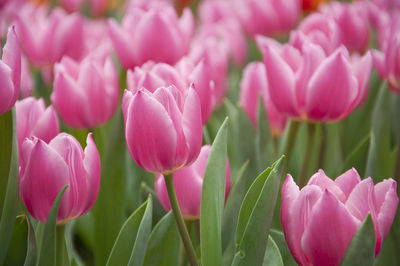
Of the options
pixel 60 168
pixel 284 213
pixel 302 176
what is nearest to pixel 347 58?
pixel 302 176

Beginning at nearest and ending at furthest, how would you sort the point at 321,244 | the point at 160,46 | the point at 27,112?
the point at 321,244, the point at 27,112, the point at 160,46

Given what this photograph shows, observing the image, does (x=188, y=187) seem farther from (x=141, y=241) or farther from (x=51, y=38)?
(x=51, y=38)

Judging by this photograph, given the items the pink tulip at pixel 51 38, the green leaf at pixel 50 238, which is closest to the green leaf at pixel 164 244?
the green leaf at pixel 50 238

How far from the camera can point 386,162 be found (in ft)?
3.06

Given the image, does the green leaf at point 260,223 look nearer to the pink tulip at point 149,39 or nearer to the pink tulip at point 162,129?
the pink tulip at point 162,129

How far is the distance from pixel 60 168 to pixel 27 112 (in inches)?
6.5

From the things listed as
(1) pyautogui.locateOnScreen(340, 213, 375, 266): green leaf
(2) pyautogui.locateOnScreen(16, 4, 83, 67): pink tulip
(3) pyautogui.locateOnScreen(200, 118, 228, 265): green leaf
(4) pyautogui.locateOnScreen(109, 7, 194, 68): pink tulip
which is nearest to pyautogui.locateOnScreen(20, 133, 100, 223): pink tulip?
(3) pyautogui.locateOnScreen(200, 118, 228, 265): green leaf

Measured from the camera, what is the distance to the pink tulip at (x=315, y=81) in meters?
0.78

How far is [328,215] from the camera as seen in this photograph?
0.53m

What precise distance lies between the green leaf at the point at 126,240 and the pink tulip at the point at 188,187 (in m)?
0.05

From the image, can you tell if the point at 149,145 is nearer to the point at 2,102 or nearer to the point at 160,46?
the point at 2,102

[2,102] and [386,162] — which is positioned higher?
[2,102]

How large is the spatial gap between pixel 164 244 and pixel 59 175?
0.18m

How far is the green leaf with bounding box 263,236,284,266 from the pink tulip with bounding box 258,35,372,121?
236 millimetres
